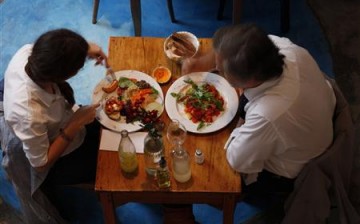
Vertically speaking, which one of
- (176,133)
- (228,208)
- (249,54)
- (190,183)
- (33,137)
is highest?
(249,54)

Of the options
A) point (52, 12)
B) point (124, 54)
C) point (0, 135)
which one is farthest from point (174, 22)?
point (0, 135)

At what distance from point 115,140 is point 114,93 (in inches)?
9.0

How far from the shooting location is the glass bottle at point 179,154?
177 centimetres

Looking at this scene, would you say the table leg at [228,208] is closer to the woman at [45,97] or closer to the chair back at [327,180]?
the chair back at [327,180]

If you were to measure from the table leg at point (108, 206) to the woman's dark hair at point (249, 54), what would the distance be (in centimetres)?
67

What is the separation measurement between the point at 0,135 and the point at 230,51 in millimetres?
1008

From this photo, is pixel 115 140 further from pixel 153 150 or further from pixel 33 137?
pixel 33 137

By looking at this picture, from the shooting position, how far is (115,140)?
6.33ft

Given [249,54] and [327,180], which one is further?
[327,180]

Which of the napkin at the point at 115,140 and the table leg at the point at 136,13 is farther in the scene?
the table leg at the point at 136,13

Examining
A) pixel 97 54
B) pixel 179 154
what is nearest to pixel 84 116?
pixel 97 54

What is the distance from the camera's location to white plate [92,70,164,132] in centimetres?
196

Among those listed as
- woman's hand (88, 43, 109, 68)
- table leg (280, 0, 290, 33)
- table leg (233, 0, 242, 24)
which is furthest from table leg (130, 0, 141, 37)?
table leg (280, 0, 290, 33)

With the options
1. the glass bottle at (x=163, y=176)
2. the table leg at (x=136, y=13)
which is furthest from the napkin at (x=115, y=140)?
the table leg at (x=136, y=13)
